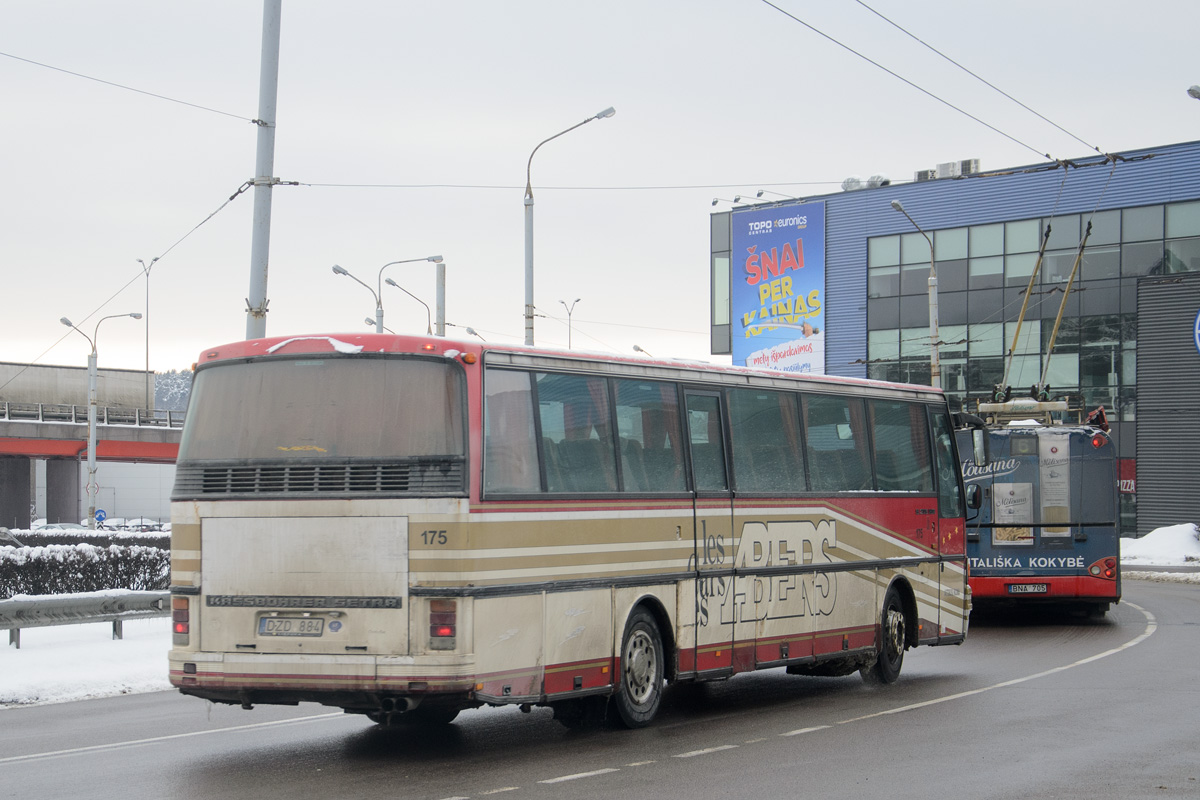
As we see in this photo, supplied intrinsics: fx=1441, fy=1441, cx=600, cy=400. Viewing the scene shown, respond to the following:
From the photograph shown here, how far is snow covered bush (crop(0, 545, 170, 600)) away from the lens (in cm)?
2122

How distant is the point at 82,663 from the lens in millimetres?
16234

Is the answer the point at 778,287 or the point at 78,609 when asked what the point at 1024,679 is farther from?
the point at 778,287

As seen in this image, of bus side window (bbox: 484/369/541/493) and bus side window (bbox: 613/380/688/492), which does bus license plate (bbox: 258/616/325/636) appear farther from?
bus side window (bbox: 613/380/688/492)

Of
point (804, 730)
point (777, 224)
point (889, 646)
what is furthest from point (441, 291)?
point (777, 224)

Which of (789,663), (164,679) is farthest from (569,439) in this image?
(164,679)

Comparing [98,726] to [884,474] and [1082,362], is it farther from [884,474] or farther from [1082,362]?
[1082,362]

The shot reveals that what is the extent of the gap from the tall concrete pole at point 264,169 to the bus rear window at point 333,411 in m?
6.52

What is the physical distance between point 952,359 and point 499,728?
4581 centimetres

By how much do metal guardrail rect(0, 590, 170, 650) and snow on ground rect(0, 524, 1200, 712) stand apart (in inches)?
13.5

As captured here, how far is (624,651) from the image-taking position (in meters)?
11.1

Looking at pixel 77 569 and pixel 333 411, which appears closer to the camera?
pixel 333 411

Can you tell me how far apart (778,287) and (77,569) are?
42.0 meters

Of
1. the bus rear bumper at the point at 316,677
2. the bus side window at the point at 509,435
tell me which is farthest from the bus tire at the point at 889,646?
the bus rear bumper at the point at 316,677

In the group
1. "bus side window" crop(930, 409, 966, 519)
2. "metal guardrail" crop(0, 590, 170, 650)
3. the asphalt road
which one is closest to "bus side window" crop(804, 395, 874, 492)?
"bus side window" crop(930, 409, 966, 519)
